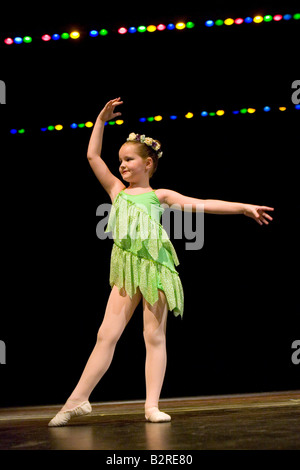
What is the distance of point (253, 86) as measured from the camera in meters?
3.30

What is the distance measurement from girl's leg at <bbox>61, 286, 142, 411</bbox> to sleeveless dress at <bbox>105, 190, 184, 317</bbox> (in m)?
0.05

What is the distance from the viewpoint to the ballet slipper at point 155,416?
85.7 inches

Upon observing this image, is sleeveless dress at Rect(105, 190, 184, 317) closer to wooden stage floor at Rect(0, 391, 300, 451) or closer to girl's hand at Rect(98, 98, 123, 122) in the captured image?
girl's hand at Rect(98, 98, 123, 122)

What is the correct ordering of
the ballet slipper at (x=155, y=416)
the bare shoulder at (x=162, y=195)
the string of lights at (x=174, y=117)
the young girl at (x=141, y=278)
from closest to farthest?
1. the ballet slipper at (x=155, y=416)
2. the young girl at (x=141, y=278)
3. the bare shoulder at (x=162, y=195)
4. the string of lights at (x=174, y=117)

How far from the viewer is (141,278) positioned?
2.33 metres

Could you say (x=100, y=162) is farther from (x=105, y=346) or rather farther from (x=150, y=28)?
(x=150, y=28)

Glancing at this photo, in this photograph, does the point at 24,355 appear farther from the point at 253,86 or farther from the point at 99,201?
the point at 253,86

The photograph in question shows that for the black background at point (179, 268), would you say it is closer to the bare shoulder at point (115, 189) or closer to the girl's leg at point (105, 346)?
the bare shoulder at point (115, 189)

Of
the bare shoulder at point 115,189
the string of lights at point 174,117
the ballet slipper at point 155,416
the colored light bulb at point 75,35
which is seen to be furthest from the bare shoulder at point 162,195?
the colored light bulb at point 75,35

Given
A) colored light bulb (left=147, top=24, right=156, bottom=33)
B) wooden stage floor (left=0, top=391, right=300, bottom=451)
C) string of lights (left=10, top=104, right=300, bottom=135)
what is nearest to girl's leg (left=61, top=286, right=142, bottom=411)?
wooden stage floor (left=0, top=391, right=300, bottom=451)

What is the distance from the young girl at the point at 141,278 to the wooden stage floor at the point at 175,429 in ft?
0.55

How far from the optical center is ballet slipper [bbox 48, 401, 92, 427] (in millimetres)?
2194

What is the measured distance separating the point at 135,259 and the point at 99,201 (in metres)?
1.26
